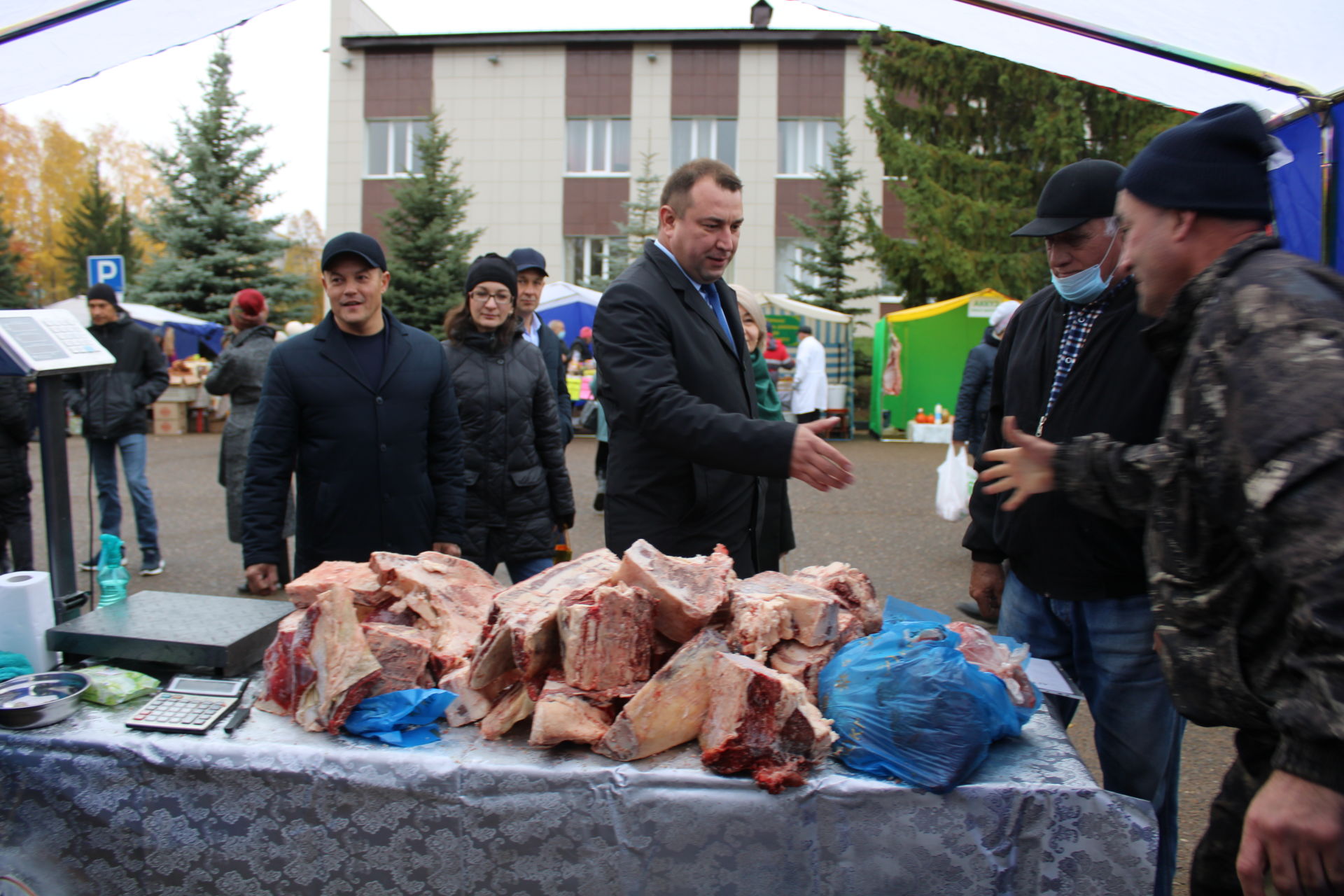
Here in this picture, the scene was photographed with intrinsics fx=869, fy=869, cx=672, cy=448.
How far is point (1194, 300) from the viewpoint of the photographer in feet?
5.40

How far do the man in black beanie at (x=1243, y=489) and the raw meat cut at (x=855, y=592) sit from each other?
650 millimetres

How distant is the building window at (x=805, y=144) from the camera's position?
26.3 m

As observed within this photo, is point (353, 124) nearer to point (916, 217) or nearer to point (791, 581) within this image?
point (916, 217)

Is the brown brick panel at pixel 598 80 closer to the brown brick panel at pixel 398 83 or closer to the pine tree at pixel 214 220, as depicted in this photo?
the brown brick panel at pixel 398 83

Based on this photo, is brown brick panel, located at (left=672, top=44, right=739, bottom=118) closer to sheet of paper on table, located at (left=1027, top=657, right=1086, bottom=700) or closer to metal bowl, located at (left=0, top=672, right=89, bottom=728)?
sheet of paper on table, located at (left=1027, top=657, right=1086, bottom=700)

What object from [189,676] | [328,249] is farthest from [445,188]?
[189,676]

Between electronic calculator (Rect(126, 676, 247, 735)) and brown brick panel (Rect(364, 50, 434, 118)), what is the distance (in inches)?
1077

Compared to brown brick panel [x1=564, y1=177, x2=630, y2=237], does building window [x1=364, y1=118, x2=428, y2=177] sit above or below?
above

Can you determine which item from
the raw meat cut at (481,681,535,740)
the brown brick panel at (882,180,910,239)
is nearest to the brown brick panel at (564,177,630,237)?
the brown brick panel at (882,180,910,239)

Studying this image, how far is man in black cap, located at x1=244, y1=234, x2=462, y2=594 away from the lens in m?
3.33

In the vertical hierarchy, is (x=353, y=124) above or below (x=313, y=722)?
above

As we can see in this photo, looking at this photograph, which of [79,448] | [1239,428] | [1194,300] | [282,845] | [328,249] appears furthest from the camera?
[79,448]

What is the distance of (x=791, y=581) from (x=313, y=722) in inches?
49.4

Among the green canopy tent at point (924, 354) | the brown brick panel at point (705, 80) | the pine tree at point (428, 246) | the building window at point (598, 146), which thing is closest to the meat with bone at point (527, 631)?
the green canopy tent at point (924, 354)
